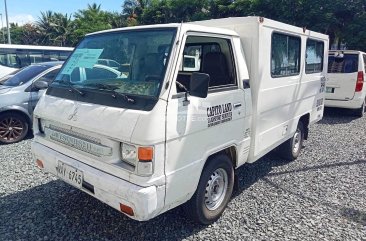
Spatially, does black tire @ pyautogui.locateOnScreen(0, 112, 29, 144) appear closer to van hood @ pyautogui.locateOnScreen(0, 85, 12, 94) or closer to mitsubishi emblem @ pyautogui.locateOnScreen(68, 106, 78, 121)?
van hood @ pyautogui.locateOnScreen(0, 85, 12, 94)

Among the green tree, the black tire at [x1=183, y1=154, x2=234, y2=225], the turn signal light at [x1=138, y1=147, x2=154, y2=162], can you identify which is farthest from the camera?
the green tree

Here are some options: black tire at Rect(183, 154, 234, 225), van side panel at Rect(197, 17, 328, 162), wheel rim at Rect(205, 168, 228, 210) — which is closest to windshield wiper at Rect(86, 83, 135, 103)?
black tire at Rect(183, 154, 234, 225)

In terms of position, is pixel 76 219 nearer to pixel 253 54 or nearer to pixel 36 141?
pixel 36 141

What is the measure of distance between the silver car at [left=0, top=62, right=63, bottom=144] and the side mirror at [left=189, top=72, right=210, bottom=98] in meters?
4.30

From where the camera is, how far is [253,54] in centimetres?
331

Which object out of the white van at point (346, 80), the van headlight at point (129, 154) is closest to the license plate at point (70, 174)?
the van headlight at point (129, 154)

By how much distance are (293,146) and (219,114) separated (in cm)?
274

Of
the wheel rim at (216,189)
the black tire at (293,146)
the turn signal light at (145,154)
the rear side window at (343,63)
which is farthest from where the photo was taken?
the rear side window at (343,63)

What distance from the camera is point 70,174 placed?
108 inches

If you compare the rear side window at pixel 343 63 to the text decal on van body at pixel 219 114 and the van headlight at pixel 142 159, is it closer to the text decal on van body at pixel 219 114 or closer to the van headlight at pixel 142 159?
the text decal on van body at pixel 219 114

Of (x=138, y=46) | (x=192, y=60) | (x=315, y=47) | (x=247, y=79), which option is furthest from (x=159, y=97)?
(x=315, y=47)

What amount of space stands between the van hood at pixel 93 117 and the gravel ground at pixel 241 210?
3.71 feet

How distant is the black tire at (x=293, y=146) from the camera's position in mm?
4965

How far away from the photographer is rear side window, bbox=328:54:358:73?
8.05m
